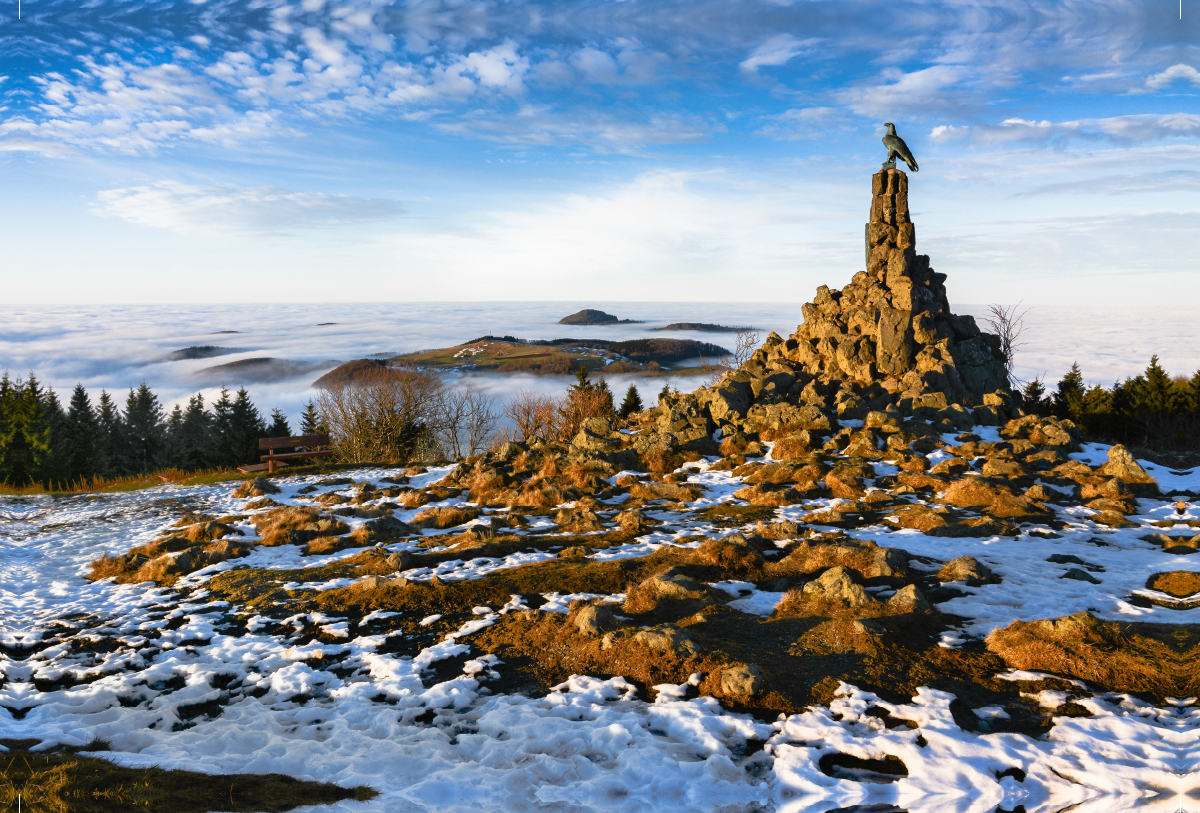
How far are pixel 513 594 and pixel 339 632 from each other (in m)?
2.46

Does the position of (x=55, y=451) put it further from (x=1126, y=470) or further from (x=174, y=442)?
(x=1126, y=470)

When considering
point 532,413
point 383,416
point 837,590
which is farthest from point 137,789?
point 532,413

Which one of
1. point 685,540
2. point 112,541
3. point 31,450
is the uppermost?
point 685,540

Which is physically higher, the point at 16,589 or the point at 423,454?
the point at 16,589

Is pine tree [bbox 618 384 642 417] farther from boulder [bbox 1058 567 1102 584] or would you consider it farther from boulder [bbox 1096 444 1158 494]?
boulder [bbox 1058 567 1102 584]

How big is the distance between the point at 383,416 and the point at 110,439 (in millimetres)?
50042

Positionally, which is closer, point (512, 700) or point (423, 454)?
point (512, 700)

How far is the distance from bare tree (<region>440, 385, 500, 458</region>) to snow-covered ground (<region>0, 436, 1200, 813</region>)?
157 feet

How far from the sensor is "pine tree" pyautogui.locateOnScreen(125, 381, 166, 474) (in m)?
74.5

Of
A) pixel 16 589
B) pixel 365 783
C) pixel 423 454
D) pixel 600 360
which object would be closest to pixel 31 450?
pixel 423 454

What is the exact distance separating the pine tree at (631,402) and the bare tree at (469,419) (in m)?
11.4

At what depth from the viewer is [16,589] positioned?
12.1 m

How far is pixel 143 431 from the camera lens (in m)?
77.1

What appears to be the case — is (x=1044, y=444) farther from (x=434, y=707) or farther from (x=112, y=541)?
(x=112, y=541)
